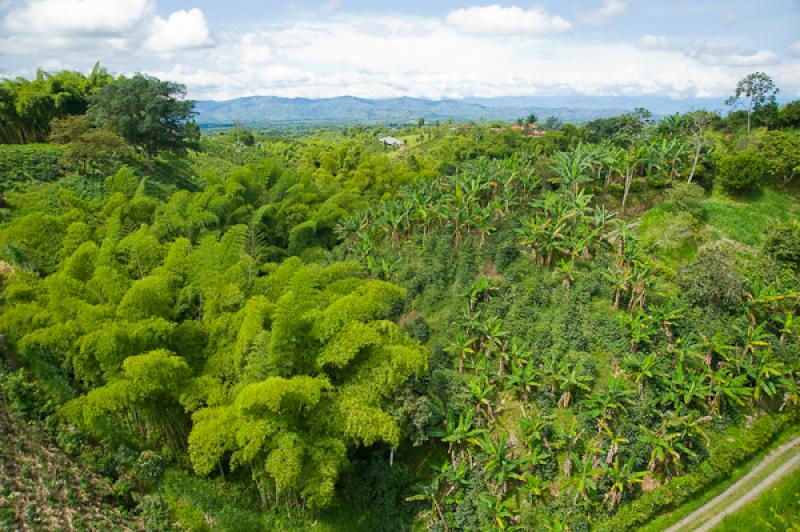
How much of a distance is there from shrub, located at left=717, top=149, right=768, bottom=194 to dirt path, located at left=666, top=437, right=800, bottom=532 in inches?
533

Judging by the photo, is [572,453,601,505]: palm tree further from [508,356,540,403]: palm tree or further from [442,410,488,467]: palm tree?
[442,410,488,467]: palm tree

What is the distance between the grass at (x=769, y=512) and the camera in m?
11.7

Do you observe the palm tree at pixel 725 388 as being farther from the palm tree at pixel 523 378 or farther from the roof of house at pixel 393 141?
the roof of house at pixel 393 141

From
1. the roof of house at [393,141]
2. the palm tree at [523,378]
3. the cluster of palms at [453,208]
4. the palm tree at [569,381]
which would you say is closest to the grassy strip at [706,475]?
the palm tree at [569,381]

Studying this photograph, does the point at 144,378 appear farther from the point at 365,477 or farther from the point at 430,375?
the point at 430,375

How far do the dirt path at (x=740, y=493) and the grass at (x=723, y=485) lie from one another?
73 mm

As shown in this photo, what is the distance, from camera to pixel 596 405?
44.8ft

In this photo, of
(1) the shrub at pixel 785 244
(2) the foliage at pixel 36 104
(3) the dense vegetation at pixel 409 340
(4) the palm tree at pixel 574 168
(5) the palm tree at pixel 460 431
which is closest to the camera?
(3) the dense vegetation at pixel 409 340

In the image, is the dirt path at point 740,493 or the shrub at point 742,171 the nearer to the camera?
the dirt path at point 740,493

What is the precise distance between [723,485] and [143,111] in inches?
1211

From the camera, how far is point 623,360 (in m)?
15.1

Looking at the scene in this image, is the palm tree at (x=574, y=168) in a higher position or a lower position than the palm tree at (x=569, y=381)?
higher

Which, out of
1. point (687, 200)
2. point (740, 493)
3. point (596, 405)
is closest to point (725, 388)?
point (740, 493)

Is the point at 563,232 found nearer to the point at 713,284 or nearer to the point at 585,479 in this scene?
the point at 713,284
